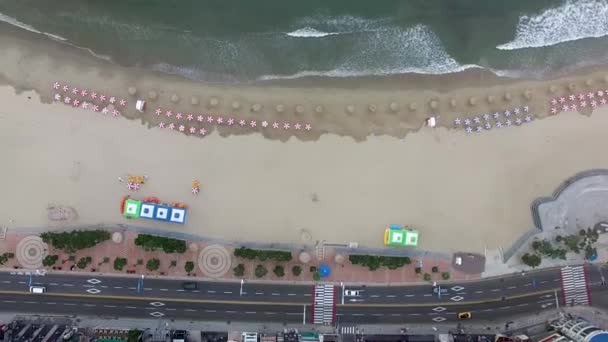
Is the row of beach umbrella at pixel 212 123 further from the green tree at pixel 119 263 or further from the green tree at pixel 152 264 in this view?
the green tree at pixel 119 263

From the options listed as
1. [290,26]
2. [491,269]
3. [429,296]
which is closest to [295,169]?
[290,26]

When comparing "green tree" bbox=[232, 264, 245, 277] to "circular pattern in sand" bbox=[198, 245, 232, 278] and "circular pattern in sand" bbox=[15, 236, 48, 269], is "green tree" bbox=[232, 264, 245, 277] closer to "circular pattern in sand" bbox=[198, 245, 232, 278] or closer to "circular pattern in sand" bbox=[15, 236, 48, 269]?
"circular pattern in sand" bbox=[198, 245, 232, 278]

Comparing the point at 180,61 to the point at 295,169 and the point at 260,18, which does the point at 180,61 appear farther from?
the point at 295,169

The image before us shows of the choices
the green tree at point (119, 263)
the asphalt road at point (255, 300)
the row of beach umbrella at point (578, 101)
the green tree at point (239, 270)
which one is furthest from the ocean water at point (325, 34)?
the asphalt road at point (255, 300)

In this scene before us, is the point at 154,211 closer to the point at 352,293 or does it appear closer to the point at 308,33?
the point at 352,293

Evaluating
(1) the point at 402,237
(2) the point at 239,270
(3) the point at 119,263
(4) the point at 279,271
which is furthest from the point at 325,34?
(3) the point at 119,263

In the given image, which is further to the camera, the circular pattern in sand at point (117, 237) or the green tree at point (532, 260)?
the green tree at point (532, 260)

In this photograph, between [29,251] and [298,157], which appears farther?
[298,157]
